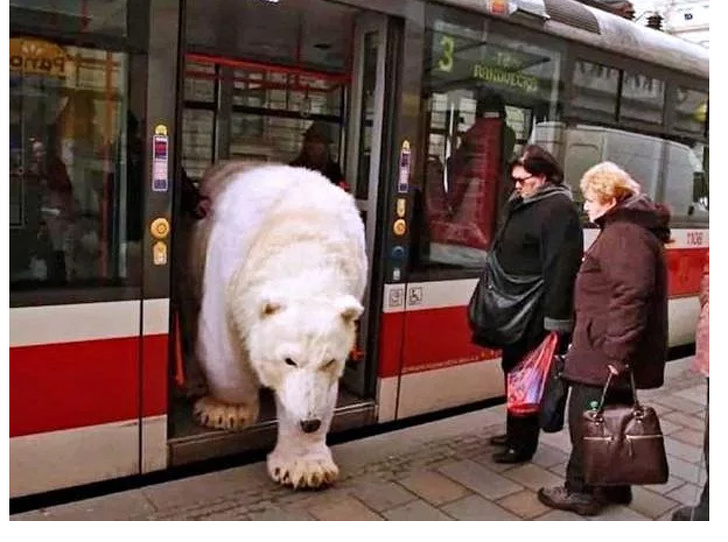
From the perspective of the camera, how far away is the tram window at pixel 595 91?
502cm

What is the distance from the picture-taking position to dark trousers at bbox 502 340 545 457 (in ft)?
13.6

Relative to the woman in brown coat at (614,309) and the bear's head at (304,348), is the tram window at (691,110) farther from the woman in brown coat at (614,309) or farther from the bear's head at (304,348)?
the bear's head at (304,348)

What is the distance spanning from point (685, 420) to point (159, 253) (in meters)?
3.39

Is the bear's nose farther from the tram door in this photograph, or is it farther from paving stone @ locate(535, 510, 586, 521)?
paving stone @ locate(535, 510, 586, 521)

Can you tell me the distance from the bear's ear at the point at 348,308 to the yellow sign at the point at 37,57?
1.46 meters

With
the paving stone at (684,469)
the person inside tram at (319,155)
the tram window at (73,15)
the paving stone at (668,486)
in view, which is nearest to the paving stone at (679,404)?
A: the paving stone at (684,469)

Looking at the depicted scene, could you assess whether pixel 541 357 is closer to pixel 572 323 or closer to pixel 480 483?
pixel 572 323

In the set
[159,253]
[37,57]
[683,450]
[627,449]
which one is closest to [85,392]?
[159,253]

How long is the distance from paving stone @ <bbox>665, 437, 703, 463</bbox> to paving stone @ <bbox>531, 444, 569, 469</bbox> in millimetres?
603

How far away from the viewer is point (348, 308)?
3.54 metres

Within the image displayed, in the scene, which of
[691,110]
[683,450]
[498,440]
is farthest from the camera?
[691,110]

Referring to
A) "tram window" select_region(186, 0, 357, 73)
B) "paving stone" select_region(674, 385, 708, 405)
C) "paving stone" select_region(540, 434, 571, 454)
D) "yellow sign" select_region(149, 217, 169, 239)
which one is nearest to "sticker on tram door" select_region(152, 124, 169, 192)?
"yellow sign" select_region(149, 217, 169, 239)

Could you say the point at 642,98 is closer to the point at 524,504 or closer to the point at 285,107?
the point at 285,107
